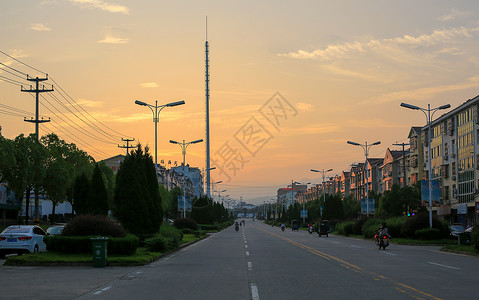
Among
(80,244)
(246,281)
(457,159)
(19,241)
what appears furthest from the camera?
(457,159)

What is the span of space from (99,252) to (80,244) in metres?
3.29

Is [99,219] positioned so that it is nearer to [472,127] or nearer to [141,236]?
[141,236]

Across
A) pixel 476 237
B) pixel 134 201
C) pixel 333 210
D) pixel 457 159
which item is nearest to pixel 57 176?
pixel 134 201

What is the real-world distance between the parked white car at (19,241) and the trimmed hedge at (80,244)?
5.45 ft

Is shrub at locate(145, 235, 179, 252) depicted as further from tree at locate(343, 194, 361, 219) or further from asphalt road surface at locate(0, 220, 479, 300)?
tree at locate(343, 194, 361, 219)

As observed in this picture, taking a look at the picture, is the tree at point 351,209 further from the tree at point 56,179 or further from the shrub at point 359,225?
the tree at point 56,179

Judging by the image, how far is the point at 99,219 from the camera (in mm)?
26953

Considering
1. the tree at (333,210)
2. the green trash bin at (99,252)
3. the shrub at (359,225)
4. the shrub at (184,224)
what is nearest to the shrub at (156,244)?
the green trash bin at (99,252)

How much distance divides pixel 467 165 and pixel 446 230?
2466cm

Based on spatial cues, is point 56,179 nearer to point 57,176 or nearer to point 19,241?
point 57,176

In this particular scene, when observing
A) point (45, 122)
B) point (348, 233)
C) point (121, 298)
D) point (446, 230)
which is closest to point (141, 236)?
point (121, 298)

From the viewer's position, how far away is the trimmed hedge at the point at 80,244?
25344 mm

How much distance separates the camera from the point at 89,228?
26.5 m

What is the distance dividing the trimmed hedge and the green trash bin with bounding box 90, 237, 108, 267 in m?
2.73
